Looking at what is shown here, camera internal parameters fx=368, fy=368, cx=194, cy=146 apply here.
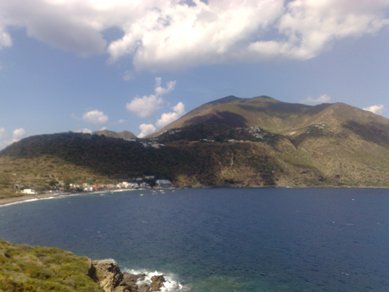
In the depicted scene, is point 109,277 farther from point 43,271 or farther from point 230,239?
point 230,239

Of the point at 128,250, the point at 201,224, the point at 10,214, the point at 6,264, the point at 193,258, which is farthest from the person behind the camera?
the point at 10,214

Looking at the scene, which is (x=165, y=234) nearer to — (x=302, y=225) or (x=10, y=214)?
(x=302, y=225)

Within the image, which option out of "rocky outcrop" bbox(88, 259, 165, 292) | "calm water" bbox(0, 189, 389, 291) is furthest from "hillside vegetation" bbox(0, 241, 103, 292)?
"calm water" bbox(0, 189, 389, 291)

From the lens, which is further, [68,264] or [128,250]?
[128,250]

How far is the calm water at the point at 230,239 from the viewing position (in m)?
74.2

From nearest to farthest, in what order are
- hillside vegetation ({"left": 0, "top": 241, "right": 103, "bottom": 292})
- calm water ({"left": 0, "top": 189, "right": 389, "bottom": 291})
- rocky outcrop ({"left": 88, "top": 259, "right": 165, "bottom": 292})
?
hillside vegetation ({"left": 0, "top": 241, "right": 103, "bottom": 292})
rocky outcrop ({"left": 88, "top": 259, "right": 165, "bottom": 292})
calm water ({"left": 0, "top": 189, "right": 389, "bottom": 291})

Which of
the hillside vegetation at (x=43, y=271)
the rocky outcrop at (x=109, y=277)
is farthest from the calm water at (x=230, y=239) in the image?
the hillside vegetation at (x=43, y=271)

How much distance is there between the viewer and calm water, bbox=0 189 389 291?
74.2m

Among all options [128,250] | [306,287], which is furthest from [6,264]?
[128,250]

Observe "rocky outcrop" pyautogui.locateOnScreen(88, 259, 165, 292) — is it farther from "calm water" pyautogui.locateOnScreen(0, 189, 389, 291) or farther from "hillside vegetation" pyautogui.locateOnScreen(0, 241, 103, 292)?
"calm water" pyautogui.locateOnScreen(0, 189, 389, 291)

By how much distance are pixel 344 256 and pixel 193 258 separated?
3763cm

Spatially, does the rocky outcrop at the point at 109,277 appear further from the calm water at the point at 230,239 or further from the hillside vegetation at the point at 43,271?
the calm water at the point at 230,239

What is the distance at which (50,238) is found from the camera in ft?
366

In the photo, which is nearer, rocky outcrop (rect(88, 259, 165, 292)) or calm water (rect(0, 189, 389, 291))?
rocky outcrop (rect(88, 259, 165, 292))
